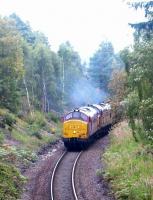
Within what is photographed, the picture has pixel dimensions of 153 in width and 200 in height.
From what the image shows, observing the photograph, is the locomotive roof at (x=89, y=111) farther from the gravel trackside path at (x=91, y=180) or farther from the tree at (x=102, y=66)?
the tree at (x=102, y=66)

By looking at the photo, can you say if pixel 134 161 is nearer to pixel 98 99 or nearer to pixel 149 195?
pixel 149 195

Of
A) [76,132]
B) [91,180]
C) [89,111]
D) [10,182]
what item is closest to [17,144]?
[76,132]

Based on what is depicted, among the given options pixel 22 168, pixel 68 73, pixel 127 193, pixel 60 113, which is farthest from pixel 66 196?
pixel 68 73

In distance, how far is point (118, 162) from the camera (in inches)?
931

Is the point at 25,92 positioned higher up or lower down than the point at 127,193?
higher up

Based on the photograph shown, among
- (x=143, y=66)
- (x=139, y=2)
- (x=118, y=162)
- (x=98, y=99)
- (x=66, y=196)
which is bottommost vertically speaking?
(x=66, y=196)

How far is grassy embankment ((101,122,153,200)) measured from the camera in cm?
1806

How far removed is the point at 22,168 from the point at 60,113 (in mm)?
39000

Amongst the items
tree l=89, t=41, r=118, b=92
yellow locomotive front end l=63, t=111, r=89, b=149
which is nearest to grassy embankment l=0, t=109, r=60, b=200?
yellow locomotive front end l=63, t=111, r=89, b=149

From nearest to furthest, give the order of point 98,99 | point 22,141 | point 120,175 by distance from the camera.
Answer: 1. point 120,175
2. point 22,141
3. point 98,99

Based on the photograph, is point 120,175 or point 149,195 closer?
point 149,195

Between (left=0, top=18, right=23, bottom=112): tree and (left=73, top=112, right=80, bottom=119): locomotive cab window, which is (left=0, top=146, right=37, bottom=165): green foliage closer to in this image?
(left=73, top=112, right=80, bottom=119): locomotive cab window

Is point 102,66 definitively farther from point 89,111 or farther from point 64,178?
point 64,178

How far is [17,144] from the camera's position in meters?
32.0
